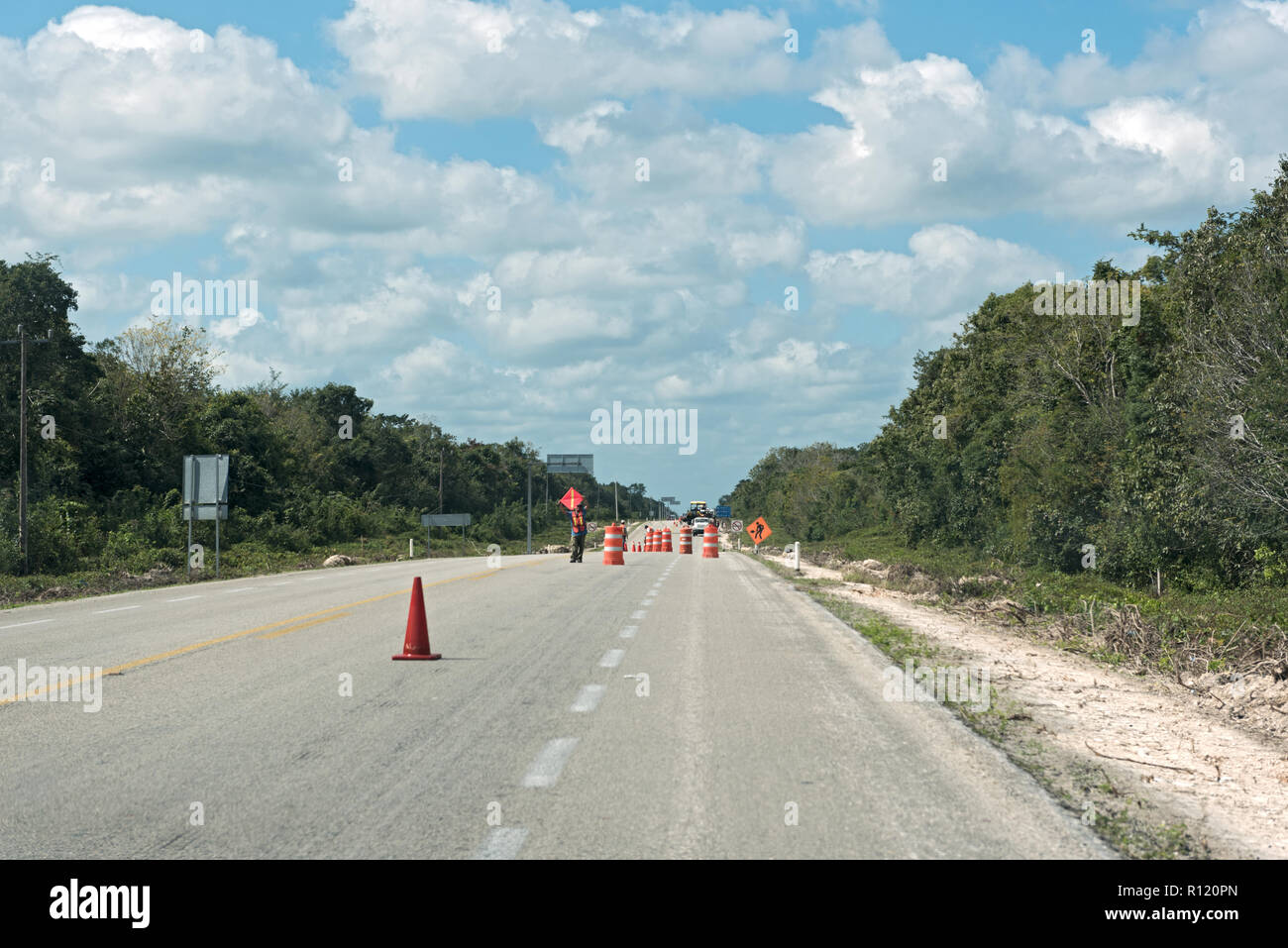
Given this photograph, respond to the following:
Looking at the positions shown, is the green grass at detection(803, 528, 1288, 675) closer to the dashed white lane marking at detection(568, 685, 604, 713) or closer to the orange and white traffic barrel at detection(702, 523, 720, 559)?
the dashed white lane marking at detection(568, 685, 604, 713)

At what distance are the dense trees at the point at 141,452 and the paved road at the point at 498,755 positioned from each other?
2811 cm

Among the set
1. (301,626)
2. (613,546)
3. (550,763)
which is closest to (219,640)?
(301,626)

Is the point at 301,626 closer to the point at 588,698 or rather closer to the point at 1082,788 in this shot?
the point at 588,698

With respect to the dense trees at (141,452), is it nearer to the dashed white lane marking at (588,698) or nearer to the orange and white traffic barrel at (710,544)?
the orange and white traffic barrel at (710,544)

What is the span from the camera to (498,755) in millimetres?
7848

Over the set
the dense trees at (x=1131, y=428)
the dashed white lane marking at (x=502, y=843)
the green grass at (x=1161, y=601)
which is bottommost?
the green grass at (x=1161, y=601)

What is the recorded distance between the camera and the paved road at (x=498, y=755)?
590 cm

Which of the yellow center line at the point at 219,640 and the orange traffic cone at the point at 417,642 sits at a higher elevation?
the orange traffic cone at the point at 417,642

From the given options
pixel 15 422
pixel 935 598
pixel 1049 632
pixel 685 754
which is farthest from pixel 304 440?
pixel 685 754

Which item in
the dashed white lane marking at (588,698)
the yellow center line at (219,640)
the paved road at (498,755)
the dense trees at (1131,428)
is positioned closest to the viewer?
the paved road at (498,755)

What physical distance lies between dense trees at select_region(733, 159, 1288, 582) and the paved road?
14.3m

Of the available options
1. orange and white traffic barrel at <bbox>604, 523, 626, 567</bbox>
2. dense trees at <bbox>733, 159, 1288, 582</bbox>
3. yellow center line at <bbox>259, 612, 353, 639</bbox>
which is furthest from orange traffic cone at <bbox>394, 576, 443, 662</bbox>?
orange and white traffic barrel at <bbox>604, 523, 626, 567</bbox>

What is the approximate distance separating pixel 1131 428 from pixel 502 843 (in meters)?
30.4

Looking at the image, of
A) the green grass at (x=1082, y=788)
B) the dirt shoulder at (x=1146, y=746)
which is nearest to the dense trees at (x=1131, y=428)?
the dirt shoulder at (x=1146, y=746)
